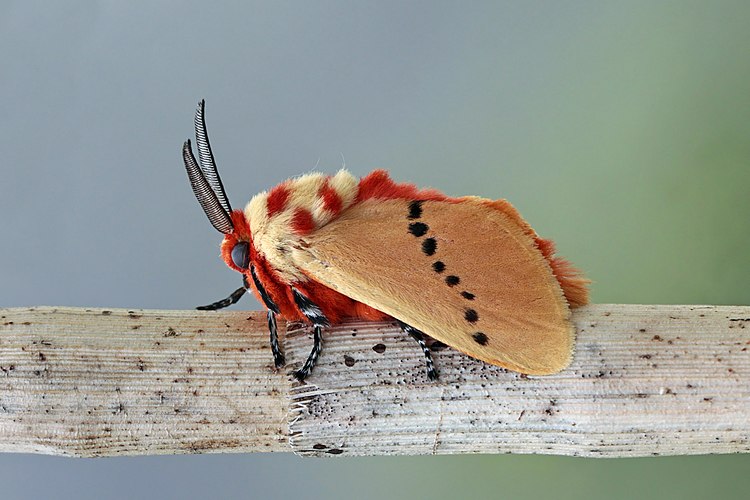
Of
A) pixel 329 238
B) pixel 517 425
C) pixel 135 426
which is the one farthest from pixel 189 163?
pixel 517 425

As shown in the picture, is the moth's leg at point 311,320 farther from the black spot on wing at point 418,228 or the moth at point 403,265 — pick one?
the black spot on wing at point 418,228

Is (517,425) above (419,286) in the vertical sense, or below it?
below

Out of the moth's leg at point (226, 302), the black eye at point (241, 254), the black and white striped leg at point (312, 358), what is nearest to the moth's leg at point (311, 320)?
the black and white striped leg at point (312, 358)

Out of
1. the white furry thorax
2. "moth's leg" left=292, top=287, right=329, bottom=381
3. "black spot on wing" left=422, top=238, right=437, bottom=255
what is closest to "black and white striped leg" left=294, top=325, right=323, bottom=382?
"moth's leg" left=292, top=287, right=329, bottom=381

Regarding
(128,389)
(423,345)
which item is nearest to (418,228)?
(423,345)

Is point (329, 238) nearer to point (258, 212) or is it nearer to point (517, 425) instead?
point (258, 212)

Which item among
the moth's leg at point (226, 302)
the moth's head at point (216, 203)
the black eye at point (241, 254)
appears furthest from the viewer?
the moth's leg at point (226, 302)

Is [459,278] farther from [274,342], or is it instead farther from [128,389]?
[128,389]

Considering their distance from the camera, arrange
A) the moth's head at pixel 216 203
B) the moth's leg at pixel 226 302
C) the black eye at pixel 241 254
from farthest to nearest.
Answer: the moth's leg at pixel 226 302, the black eye at pixel 241 254, the moth's head at pixel 216 203
